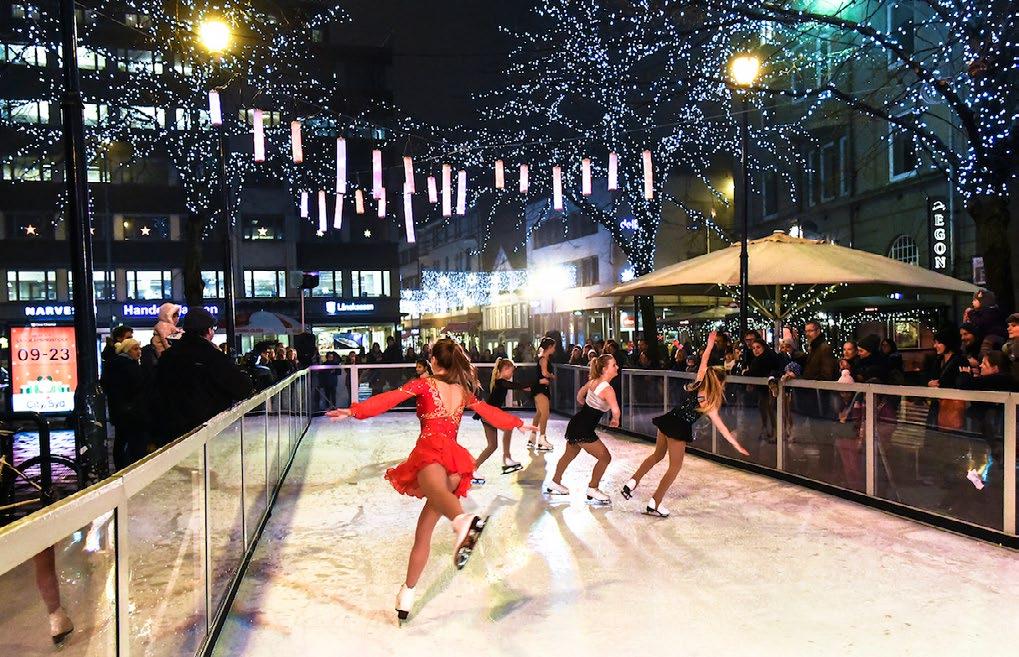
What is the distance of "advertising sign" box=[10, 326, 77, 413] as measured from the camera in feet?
47.6

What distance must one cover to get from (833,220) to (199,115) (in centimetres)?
2423

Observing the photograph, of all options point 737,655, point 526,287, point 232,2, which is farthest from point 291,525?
point 526,287

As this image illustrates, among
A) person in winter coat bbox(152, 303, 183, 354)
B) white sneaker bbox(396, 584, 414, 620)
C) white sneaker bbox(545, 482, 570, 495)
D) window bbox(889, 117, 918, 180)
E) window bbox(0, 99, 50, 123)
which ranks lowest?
white sneaker bbox(545, 482, 570, 495)

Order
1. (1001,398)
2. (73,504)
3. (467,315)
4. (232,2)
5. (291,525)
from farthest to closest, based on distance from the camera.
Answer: (467,315), (232,2), (291,525), (1001,398), (73,504)

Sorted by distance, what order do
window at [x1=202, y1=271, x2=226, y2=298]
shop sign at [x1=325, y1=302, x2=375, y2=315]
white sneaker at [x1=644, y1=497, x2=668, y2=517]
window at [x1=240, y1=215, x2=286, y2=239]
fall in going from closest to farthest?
white sneaker at [x1=644, y1=497, x2=668, y2=517] < window at [x1=202, y1=271, x2=226, y2=298] < window at [x1=240, y1=215, x2=286, y2=239] < shop sign at [x1=325, y1=302, x2=375, y2=315]

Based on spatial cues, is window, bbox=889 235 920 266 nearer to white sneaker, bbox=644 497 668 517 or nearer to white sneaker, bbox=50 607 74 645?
white sneaker, bbox=644 497 668 517

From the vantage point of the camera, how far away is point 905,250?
25.7 m

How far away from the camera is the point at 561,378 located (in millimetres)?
18781

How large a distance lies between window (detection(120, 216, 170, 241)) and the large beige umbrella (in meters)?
31.9

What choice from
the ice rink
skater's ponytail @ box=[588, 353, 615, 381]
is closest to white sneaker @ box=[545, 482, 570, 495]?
the ice rink

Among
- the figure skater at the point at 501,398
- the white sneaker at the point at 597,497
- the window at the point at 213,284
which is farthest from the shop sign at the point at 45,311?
the white sneaker at the point at 597,497

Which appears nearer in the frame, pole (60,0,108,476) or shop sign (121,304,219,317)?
pole (60,0,108,476)

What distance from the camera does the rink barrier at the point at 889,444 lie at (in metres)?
6.82

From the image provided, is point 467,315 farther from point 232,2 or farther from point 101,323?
point 232,2
